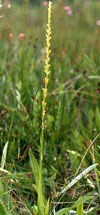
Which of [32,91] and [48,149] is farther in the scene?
[32,91]

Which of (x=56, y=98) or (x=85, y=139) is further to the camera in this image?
(x=56, y=98)

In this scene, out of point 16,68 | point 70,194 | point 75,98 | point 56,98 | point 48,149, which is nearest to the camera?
point 70,194

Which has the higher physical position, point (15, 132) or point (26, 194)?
point (15, 132)

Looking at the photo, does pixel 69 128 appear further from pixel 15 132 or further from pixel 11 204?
pixel 11 204

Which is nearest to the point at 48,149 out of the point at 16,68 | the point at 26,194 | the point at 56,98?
the point at 26,194

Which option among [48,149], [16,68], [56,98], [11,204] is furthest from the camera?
[16,68]

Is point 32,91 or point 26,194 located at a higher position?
point 32,91

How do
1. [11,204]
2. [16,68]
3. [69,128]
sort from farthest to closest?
[16,68]
[69,128]
[11,204]

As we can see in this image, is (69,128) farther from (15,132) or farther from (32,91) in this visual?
(32,91)

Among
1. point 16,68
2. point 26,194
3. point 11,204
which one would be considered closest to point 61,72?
point 16,68
